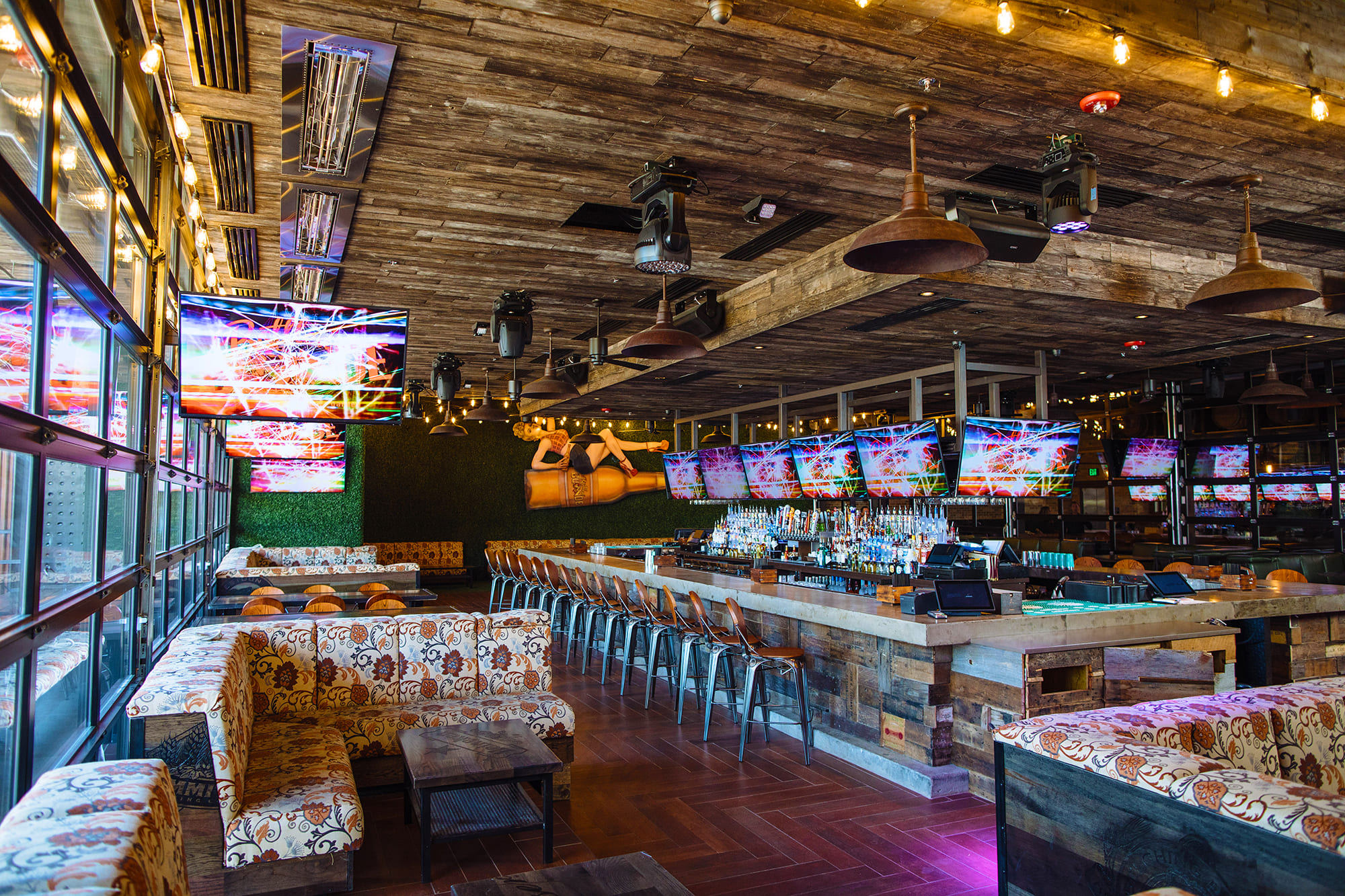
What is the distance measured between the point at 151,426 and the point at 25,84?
2.63 m

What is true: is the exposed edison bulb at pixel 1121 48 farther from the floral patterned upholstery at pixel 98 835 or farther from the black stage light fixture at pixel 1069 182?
the floral patterned upholstery at pixel 98 835

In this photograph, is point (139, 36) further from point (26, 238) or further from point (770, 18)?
point (770, 18)

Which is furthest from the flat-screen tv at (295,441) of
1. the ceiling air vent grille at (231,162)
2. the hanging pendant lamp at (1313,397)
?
the hanging pendant lamp at (1313,397)

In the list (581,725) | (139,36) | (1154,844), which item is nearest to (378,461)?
(581,725)

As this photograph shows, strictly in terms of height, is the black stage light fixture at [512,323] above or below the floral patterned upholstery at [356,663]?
above

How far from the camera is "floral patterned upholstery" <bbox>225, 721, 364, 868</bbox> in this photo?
300cm

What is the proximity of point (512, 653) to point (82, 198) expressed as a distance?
296 centimetres

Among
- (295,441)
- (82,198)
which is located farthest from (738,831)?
(295,441)

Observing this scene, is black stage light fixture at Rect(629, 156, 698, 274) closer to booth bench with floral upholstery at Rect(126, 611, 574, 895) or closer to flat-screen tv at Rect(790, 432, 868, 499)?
booth bench with floral upholstery at Rect(126, 611, 574, 895)

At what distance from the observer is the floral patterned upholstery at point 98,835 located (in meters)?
1.44

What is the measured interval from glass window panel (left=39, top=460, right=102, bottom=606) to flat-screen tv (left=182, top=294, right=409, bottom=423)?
29.1 inches

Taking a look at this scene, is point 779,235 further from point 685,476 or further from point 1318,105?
point 685,476

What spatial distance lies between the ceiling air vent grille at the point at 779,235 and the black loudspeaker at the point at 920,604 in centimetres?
244

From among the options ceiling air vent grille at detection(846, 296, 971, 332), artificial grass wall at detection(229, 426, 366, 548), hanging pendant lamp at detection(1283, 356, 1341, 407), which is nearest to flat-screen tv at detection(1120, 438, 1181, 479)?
hanging pendant lamp at detection(1283, 356, 1341, 407)
